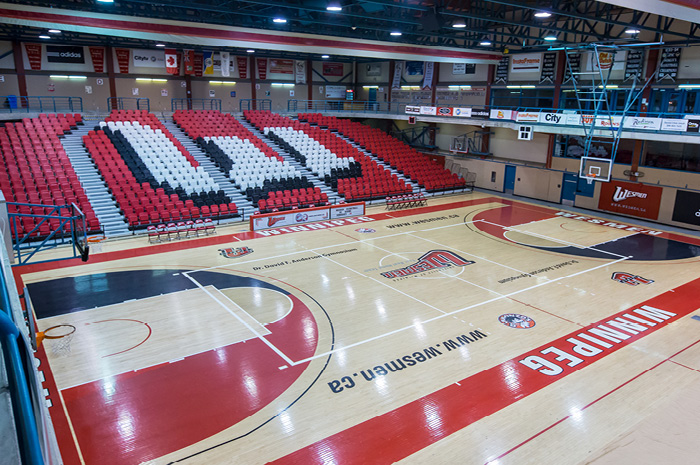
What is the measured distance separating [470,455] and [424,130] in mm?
30528

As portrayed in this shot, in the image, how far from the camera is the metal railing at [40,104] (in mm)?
27203

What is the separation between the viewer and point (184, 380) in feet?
31.5

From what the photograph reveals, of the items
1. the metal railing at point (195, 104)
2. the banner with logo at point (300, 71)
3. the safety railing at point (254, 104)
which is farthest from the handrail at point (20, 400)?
the banner with logo at point (300, 71)

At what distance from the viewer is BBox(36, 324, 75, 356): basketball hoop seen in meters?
10.5

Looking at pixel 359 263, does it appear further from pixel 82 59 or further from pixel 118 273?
pixel 82 59

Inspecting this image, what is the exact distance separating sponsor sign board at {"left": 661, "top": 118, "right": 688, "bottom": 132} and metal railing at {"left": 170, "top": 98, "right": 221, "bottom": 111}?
26.6m

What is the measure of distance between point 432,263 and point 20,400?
51.3 feet

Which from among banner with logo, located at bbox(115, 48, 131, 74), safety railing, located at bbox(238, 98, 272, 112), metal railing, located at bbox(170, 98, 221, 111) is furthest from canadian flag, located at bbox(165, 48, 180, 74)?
safety railing, located at bbox(238, 98, 272, 112)

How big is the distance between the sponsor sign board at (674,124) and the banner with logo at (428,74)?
54.7 ft

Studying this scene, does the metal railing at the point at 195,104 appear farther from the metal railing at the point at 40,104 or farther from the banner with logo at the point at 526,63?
the banner with logo at the point at 526,63

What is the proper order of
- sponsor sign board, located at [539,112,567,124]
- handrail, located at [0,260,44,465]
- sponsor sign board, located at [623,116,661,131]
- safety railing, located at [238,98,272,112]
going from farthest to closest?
1. safety railing, located at [238,98,272,112]
2. sponsor sign board, located at [539,112,567,124]
3. sponsor sign board, located at [623,116,661,131]
4. handrail, located at [0,260,44,465]

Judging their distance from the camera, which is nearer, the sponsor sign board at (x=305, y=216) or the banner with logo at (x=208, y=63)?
the sponsor sign board at (x=305, y=216)

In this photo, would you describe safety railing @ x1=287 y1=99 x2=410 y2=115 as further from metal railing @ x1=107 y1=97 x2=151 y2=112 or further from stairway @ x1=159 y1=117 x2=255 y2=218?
stairway @ x1=159 y1=117 x2=255 y2=218

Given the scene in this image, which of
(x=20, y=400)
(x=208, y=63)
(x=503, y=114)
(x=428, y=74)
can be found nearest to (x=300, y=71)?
(x=208, y=63)
